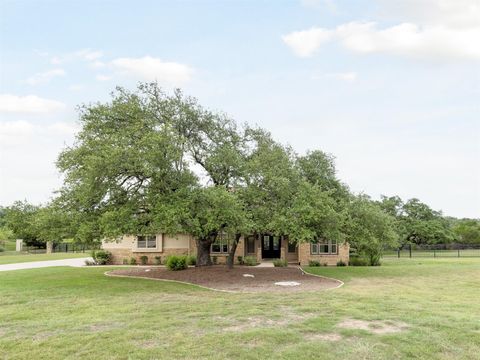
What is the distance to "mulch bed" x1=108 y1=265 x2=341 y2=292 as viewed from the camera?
1488 centimetres

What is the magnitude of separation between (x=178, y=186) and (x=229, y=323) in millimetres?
8951

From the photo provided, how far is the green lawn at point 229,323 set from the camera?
6.64 m

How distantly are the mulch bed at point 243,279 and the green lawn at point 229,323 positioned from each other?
4.69 ft

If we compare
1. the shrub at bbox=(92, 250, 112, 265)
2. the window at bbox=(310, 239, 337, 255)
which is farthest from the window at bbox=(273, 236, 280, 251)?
the shrub at bbox=(92, 250, 112, 265)

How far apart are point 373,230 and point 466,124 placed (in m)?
7.21

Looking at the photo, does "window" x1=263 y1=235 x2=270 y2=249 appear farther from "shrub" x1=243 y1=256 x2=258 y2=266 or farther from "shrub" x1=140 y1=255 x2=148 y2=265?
"shrub" x1=140 y1=255 x2=148 y2=265

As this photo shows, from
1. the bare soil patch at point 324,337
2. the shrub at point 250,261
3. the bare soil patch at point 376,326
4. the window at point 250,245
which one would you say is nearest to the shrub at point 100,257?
the shrub at point 250,261

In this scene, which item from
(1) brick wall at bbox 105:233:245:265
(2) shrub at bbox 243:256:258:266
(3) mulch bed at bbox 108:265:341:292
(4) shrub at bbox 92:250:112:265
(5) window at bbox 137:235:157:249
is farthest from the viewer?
(5) window at bbox 137:235:157:249

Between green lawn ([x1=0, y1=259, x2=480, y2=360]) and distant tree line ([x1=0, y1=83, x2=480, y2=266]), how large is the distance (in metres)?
2.89

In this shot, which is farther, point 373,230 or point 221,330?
point 373,230

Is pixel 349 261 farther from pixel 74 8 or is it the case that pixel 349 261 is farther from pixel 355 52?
pixel 74 8

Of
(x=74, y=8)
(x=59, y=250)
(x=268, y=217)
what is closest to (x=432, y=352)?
(x=268, y=217)

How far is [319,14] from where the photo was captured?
1628cm

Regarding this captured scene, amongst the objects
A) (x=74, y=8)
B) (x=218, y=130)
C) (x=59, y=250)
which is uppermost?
(x=74, y=8)
